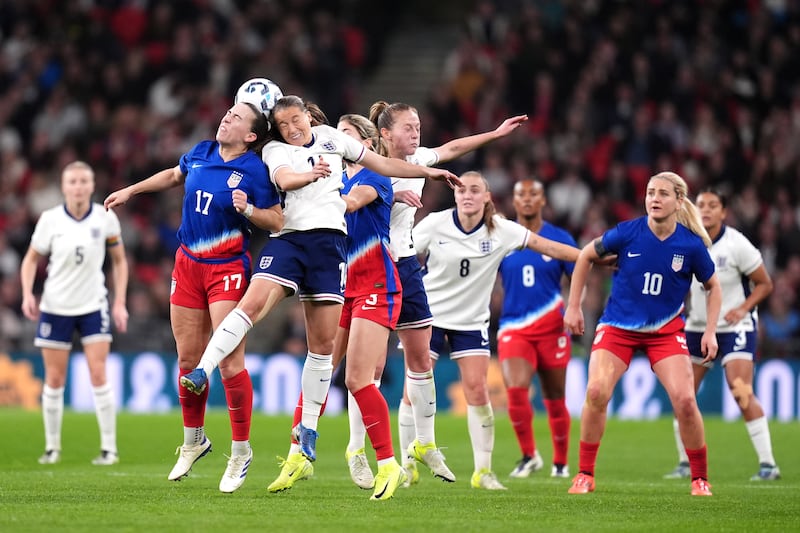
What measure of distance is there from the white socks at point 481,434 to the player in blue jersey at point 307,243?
195cm

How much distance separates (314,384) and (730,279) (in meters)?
5.24

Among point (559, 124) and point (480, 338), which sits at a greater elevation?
point (559, 124)

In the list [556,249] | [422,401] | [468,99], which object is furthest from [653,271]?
[468,99]

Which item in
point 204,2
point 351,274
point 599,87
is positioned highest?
point 204,2

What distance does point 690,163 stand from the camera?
2245 cm

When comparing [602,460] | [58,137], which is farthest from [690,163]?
[58,137]

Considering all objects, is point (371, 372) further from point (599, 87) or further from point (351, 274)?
point (599, 87)

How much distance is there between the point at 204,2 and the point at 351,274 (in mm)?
18009

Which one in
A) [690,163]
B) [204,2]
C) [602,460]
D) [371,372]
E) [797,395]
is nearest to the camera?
[371,372]

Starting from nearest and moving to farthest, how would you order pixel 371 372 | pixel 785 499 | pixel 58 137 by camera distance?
pixel 371 372, pixel 785 499, pixel 58 137

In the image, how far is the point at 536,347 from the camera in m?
12.6

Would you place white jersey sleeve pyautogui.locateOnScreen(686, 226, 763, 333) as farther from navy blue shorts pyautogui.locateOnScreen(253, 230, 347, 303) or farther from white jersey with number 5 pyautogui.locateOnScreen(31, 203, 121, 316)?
white jersey with number 5 pyautogui.locateOnScreen(31, 203, 121, 316)

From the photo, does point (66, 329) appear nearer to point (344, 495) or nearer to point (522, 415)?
point (522, 415)

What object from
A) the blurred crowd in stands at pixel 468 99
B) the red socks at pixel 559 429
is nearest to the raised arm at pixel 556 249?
the red socks at pixel 559 429
